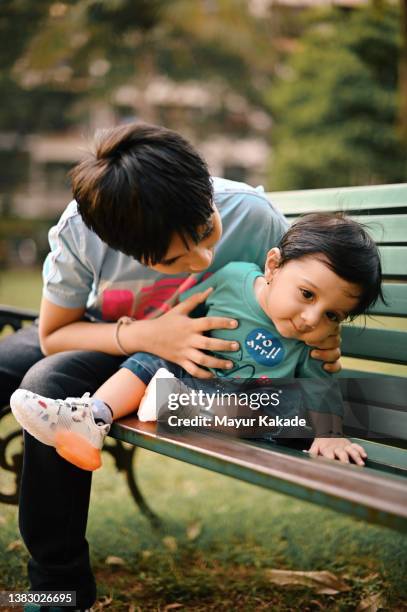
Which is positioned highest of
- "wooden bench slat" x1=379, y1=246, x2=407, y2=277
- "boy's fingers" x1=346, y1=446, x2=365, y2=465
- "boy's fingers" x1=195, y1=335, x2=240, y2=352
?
"wooden bench slat" x1=379, y1=246, x2=407, y2=277

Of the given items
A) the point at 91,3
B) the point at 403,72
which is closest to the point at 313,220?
the point at 403,72

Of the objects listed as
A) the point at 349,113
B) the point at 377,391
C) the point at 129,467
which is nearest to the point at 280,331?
the point at 377,391

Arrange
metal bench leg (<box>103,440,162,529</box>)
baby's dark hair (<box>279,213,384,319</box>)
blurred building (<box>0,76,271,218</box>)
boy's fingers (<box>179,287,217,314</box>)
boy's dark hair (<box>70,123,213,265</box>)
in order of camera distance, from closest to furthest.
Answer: boy's dark hair (<box>70,123,213,265</box>) < baby's dark hair (<box>279,213,384,319</box>) < boy's fingers (<box>179,287,217,314</box>) < metal bench leg (<box>103,440,162,529</box>) < blurred building (<box>0,76,271,218</box>)

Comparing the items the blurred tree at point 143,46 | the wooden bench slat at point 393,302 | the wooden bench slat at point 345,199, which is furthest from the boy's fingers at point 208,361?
the blurred tree at point 143,46

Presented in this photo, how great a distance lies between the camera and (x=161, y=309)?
→ 2025 mm

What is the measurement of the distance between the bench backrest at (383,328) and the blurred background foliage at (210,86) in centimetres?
980

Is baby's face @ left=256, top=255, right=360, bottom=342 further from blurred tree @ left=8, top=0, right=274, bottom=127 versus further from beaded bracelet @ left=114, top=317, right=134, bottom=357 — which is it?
blurred tree @ left=8, top=0, right=274, bottom=127

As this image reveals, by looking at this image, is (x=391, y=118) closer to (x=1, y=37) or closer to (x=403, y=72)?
(x=403, y=72)

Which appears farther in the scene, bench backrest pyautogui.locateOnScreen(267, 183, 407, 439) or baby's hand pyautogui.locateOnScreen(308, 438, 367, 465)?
bench backrest pyautogui.locateOnScreen(267, 183, 407, 439)

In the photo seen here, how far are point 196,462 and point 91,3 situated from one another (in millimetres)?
20872

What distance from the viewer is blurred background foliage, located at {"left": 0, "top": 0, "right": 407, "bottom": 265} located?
48.0 ft

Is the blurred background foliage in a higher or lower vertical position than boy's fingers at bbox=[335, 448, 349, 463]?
lower

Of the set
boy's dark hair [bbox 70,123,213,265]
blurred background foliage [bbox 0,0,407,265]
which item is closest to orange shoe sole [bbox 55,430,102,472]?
boy's dark hair [bbox 70,123,213,265]

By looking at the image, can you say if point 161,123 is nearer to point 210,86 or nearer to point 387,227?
point 210,86
